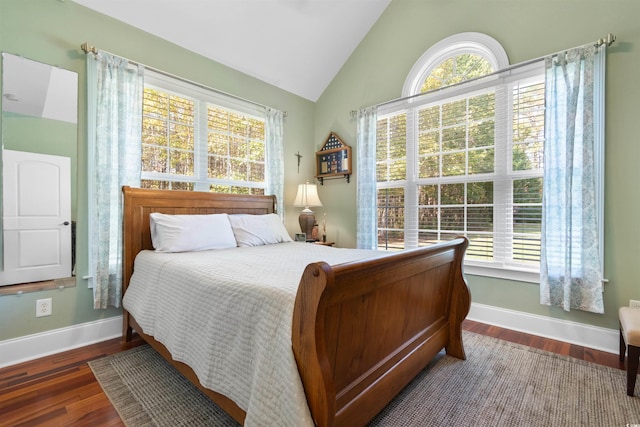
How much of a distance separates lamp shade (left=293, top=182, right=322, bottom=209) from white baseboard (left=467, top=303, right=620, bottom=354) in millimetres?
2079

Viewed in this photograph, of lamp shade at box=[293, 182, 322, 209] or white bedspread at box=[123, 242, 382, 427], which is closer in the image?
white bedspread at box=[123, 242, 382, 427]

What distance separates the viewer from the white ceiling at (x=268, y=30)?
2.68 meters

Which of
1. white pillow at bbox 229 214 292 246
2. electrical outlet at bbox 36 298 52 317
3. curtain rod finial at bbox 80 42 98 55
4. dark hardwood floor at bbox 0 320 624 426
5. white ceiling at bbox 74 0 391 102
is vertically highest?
white ceiling at bbox 74 0 391 102

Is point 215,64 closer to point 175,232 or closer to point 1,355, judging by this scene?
point 175,232

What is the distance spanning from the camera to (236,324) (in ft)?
4.24

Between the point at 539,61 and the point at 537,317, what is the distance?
7.18 feet

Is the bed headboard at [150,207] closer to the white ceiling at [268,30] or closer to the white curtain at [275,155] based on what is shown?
the white curtain at [275,155]

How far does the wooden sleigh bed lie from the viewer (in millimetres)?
1025

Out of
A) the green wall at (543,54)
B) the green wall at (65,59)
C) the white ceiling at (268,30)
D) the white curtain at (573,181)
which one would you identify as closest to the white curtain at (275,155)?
the white ceiling at (268,30)

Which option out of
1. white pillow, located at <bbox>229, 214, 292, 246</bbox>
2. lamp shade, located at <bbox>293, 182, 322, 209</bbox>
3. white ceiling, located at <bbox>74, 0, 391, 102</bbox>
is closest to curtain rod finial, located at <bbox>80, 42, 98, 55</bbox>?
white ceiling, located at <bbox>74, 0, 391, 102</bbox>

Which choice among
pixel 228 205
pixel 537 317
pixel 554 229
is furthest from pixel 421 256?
pixel 228 205

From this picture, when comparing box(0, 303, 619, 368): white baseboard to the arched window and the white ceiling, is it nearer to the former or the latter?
the arched window

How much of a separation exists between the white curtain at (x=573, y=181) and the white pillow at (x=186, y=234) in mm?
2705

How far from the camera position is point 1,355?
205 cm
